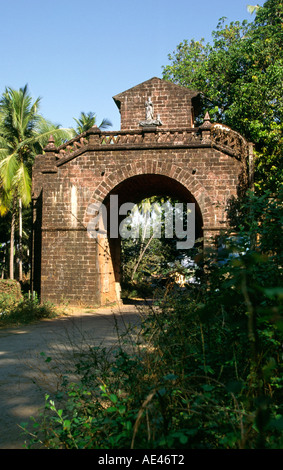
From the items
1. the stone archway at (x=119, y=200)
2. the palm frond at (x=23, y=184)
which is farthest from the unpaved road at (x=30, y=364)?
the palm frond at (x=23, y=184)

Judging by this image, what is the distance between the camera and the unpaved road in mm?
4336

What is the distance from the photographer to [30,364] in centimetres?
648

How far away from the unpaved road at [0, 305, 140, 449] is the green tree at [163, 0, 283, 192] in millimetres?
9043

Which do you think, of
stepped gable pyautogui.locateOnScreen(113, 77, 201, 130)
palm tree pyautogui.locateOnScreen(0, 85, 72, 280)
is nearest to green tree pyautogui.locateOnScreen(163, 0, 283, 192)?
stepped gable pyautogui.locateOnScreen(113, 77, 201, 130)

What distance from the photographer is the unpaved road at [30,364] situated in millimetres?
4336

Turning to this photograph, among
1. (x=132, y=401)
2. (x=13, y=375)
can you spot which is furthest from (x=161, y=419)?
(x=13, y=375)

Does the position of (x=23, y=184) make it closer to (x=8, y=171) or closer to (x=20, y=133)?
(x=8, y=171)

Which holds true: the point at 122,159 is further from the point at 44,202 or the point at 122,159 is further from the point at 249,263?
the point at 249,263

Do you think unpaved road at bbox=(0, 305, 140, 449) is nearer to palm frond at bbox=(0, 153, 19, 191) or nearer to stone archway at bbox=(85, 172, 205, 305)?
stone archway at bbox=(85, 172, 205, 305)

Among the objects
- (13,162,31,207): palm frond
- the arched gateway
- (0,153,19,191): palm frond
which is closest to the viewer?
the arched gateway

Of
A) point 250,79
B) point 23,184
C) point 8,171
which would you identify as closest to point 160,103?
point 250,79

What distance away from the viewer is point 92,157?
53.1 ft

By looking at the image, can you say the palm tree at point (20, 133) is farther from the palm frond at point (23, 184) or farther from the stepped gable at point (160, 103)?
the stepped gable at point (160, 103)
